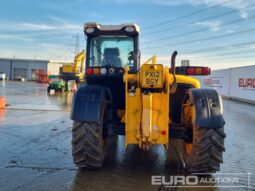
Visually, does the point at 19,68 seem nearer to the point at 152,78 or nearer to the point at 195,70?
the point at 195,70

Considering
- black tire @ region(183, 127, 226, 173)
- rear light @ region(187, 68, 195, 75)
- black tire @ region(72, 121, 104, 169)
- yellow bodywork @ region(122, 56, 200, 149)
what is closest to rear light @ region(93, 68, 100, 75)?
yellow bodywork @ region(122, 56, 200, 149)

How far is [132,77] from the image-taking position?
518 centimetres

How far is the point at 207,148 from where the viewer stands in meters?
5.10

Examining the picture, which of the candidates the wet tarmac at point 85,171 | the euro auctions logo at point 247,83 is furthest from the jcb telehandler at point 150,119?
the euro auctions logo at point 247,83

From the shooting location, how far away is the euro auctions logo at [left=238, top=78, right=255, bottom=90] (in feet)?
75.6

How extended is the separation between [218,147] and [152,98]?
135 centimetres

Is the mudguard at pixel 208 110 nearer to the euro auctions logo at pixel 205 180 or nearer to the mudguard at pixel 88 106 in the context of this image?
the euro auctions logo at pixel 205 180

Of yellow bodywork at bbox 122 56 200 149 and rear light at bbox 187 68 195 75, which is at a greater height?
rear light at bbox 187 68 195 75

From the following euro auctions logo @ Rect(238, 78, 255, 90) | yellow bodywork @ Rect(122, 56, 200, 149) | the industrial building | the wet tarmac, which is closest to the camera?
the wet tarmac

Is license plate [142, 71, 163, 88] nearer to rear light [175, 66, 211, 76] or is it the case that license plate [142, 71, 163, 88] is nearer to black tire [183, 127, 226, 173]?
black tire [183, 127, 226, 173]

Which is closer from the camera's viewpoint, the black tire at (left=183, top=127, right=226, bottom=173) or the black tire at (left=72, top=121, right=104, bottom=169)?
the black tire at (left=183, top=127, right=226, bottom=173)

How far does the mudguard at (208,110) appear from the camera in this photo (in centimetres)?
503

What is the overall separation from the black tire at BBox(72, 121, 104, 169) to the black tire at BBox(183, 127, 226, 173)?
162cm

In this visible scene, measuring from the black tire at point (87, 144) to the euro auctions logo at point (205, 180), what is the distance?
1.06 m
